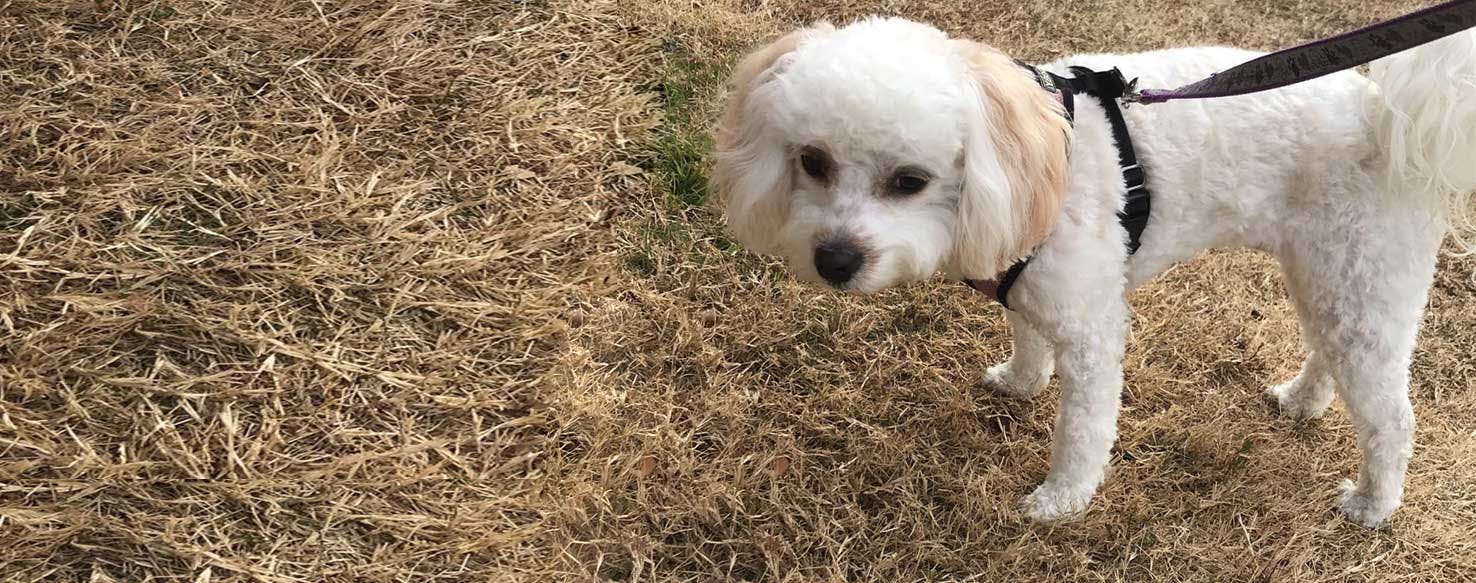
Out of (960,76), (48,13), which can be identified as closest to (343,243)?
(48,13)

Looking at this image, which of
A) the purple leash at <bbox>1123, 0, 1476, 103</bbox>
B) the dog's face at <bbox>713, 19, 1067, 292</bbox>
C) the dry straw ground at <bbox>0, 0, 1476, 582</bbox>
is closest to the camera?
the purple leash at <bbox>1123, 0, 1476, 103</bbox>

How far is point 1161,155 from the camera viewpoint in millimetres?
2225

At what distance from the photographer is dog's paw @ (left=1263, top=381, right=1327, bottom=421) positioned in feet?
9.77

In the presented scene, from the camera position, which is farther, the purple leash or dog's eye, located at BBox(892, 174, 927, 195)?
dog's eye, located at BBox(892, 174, 927, 195)

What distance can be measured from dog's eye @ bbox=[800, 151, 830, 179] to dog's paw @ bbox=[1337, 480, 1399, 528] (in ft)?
6.43

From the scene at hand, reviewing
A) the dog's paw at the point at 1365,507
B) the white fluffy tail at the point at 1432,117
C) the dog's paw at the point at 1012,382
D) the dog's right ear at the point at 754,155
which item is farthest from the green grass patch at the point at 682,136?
the dog's paw at the point at 1365,507

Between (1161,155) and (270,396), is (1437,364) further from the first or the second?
(270,396)

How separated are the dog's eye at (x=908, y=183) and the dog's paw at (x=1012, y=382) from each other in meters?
1.18

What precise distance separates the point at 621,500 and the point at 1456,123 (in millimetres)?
2180

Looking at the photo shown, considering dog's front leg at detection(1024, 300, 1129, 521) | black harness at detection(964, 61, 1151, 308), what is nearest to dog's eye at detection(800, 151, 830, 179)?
black harness at detection(964, 61, 1151, 308)

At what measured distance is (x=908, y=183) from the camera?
2014 millimetres

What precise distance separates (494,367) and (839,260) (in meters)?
1.33

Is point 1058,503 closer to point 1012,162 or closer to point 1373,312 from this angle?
point 1373,312

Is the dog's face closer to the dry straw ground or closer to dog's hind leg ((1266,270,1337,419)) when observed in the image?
the dry straw ground
